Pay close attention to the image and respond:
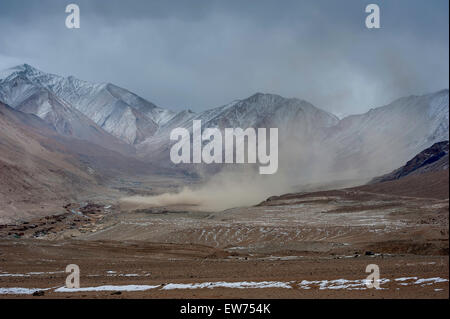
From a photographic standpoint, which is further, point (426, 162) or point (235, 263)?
point (426, 162)

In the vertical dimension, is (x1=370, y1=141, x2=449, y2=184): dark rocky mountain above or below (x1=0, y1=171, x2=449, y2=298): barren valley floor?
above

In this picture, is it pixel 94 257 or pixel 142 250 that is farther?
pixel 142 250

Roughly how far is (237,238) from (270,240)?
4.87 meters

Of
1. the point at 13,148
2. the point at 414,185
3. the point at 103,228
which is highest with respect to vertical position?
the point at 13,148

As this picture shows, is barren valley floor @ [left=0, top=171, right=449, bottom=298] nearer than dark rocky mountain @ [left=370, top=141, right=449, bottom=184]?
Yes

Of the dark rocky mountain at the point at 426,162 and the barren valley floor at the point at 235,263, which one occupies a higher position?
the dark rocky mountain at the point at 426,162

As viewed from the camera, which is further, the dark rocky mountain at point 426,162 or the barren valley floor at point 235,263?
the dark rocky mountain at point 426,162

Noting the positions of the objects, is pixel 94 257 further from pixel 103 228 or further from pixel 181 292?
pixel 103 228

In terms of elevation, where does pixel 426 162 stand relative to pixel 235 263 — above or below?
above

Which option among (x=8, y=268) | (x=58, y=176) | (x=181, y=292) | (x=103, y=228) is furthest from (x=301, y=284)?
(x=58, y=176)

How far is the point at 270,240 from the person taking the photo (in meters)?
55.3

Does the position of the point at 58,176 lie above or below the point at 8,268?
above
